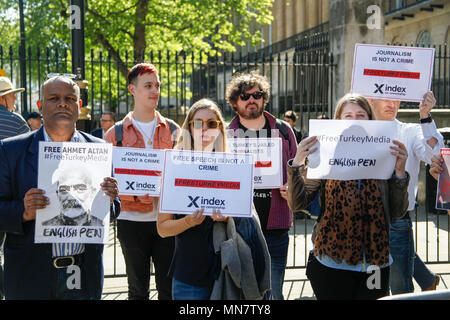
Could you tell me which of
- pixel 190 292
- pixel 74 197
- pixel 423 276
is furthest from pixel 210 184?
pixel 423 276

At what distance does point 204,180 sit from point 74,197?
0.72m

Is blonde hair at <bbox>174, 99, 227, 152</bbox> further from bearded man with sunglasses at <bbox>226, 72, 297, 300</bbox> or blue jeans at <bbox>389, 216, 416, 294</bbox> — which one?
blue jeans at <bbox>389, 216, 416, 294</bbox>

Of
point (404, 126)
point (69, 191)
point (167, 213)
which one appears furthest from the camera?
point (404, 126)

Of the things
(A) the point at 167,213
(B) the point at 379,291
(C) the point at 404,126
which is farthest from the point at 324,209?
(C) the point at 404,126

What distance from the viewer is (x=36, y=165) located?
2.97 metres

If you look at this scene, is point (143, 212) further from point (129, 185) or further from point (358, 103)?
point (358, 103)

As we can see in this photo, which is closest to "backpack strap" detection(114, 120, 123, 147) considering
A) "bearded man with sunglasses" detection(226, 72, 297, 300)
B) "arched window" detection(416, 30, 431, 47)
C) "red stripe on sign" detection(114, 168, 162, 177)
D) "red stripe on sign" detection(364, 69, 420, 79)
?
"red stripe on sign" detection(114, 168, 162, 177)

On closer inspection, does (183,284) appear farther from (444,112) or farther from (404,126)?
(444,112)

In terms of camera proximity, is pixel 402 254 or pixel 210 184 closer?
pixel 210 184

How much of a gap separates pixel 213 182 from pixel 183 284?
0.60 m

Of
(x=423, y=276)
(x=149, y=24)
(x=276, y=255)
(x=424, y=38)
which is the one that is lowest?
(x=423, y=276)

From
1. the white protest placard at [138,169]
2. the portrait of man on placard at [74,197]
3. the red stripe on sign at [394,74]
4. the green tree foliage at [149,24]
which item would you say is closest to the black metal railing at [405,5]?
the green tree foliage at [149,24]

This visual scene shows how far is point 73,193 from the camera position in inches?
115

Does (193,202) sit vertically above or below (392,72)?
below
